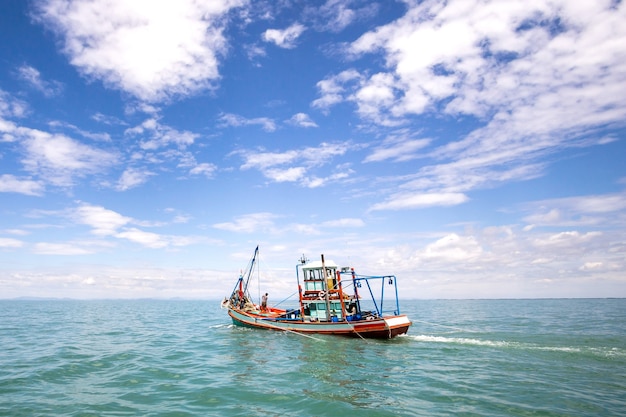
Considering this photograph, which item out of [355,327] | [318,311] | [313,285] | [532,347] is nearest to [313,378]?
[355,327]

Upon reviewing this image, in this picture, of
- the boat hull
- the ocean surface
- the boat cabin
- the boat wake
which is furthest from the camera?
the boat cabin

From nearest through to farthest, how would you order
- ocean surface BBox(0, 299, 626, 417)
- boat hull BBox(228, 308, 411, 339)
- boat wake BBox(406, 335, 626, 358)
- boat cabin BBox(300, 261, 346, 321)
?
ocean surface BBox(0, 299, 626, 417)
boat wake BBox(406, 335, 626, 358)
boat hull BBox(228, 308, 411, 339)
boat cabin BBox(300, 261, 346, 321)

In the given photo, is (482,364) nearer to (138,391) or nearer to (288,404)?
(288,404)

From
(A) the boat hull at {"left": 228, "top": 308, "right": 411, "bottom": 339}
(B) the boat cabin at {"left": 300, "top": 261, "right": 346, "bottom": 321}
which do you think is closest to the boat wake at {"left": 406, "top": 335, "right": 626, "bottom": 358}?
(A) the boat hull at {"left": 228, "top": 308, "right": 411, "bottom": 339}

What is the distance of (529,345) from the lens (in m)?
32.6

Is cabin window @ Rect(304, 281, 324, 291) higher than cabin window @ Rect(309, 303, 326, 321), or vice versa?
cabin window @ Rect(304, 281, 324, 291)

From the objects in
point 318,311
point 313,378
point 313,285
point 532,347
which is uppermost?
point 313,285

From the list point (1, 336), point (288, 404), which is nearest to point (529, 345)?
point (288, 404)

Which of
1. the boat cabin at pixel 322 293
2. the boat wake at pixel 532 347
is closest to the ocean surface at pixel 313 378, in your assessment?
the boat wake at pixel 532 347

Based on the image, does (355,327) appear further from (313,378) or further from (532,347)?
(313,378)

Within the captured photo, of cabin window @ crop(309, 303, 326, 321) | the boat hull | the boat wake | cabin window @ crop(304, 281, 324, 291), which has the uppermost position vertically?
cabin window @ crop(304, 281, 324, 291)

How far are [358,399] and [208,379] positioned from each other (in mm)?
8842

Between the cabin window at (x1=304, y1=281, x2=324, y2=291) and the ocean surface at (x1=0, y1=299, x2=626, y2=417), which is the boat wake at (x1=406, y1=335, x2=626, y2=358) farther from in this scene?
the cabin window at (x1=304, y1=281, x2=324, y2=291)

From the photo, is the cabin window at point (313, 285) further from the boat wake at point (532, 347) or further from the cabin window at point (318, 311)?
the boat wake at point (532, 347)
